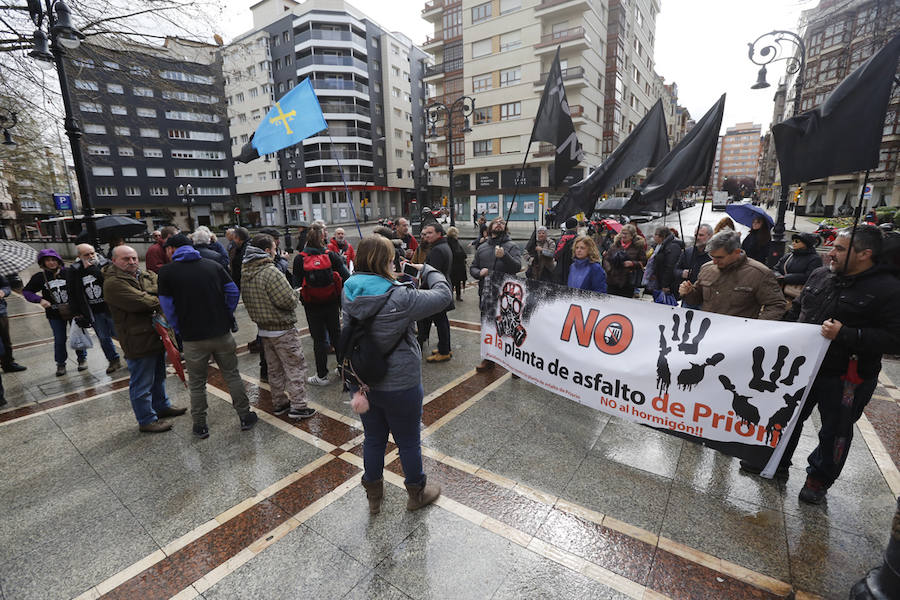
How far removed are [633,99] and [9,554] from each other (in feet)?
189

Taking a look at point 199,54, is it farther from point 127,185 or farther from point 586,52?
point 127,185

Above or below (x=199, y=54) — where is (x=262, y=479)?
below

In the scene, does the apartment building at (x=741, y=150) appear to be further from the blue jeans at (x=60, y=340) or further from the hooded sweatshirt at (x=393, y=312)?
the blue jeans at (x=60, y=340)

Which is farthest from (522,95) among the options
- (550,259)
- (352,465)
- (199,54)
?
(352,465)

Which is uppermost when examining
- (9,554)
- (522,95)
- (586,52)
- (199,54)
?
(586,52)

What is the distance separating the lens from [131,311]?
4062 mm

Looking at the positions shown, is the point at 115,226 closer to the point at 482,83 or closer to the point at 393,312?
the point at 393,312

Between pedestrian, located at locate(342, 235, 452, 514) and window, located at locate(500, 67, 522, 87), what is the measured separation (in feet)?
127

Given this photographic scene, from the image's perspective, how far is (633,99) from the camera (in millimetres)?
48375

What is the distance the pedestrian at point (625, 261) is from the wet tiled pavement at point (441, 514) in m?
2.77

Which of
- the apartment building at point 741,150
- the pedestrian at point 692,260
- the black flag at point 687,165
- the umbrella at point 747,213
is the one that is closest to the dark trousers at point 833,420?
the black flag at point 687,165

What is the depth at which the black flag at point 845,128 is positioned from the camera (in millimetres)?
2662

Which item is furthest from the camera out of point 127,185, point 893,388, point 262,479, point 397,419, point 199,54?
point 127,185

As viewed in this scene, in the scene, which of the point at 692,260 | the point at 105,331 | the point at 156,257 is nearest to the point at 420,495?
the point at 692,260
